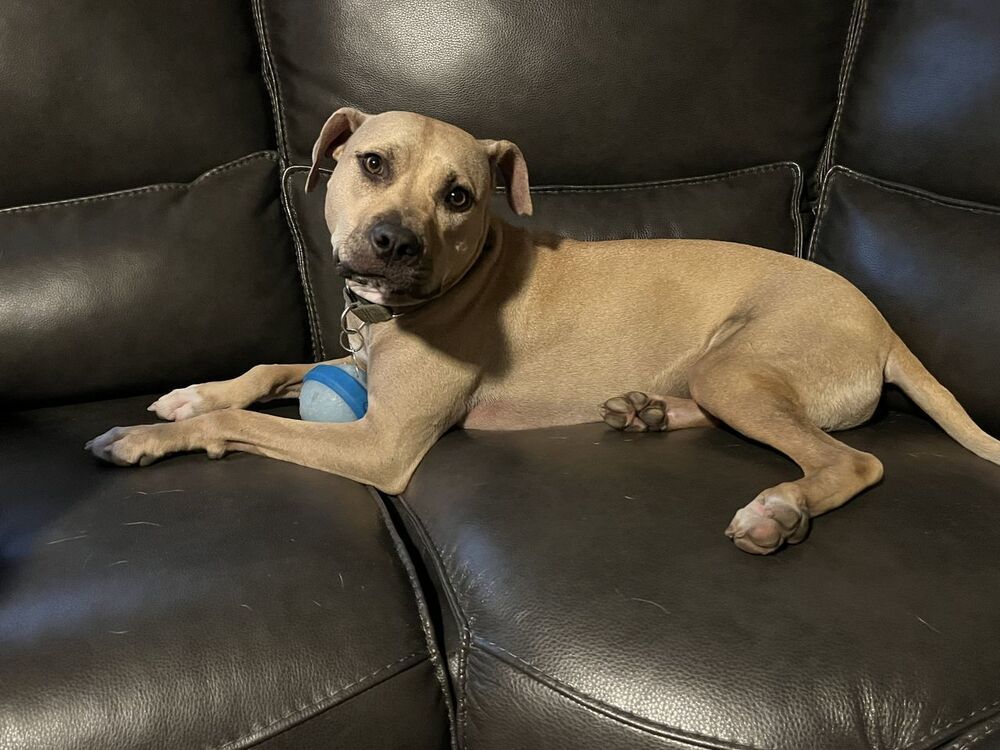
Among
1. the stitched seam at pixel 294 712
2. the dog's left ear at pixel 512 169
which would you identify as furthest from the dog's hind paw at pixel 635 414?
the stitched seam at pixel 294 712

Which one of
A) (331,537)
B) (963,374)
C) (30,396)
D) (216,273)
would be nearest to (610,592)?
(331,537)

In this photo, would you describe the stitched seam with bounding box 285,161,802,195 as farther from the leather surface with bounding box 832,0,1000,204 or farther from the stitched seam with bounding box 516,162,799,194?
the leather surface with bounding box 832,0,1000,204

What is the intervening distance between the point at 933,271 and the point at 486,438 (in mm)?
1185

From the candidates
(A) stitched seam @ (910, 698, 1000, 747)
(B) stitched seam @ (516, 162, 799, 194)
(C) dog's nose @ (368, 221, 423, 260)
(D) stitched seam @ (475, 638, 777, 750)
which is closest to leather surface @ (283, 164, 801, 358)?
(B) stitched seam @ (516, 162, 799, 194)

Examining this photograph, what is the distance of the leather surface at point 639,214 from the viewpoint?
7.40 ft

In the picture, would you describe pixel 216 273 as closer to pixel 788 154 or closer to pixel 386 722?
pixel 386 722

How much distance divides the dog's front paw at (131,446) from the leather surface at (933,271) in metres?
1.77

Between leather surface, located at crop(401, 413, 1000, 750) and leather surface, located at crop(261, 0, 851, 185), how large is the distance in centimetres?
105

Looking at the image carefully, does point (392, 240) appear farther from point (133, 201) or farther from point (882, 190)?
point (882, 190)

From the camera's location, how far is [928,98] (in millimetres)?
2225

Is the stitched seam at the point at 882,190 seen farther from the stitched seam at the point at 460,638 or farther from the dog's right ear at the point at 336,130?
the stitched seam at the point at 460,638

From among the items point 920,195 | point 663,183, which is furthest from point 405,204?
point 920,195

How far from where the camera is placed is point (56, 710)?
3.77ft

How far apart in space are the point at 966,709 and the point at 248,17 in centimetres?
220
